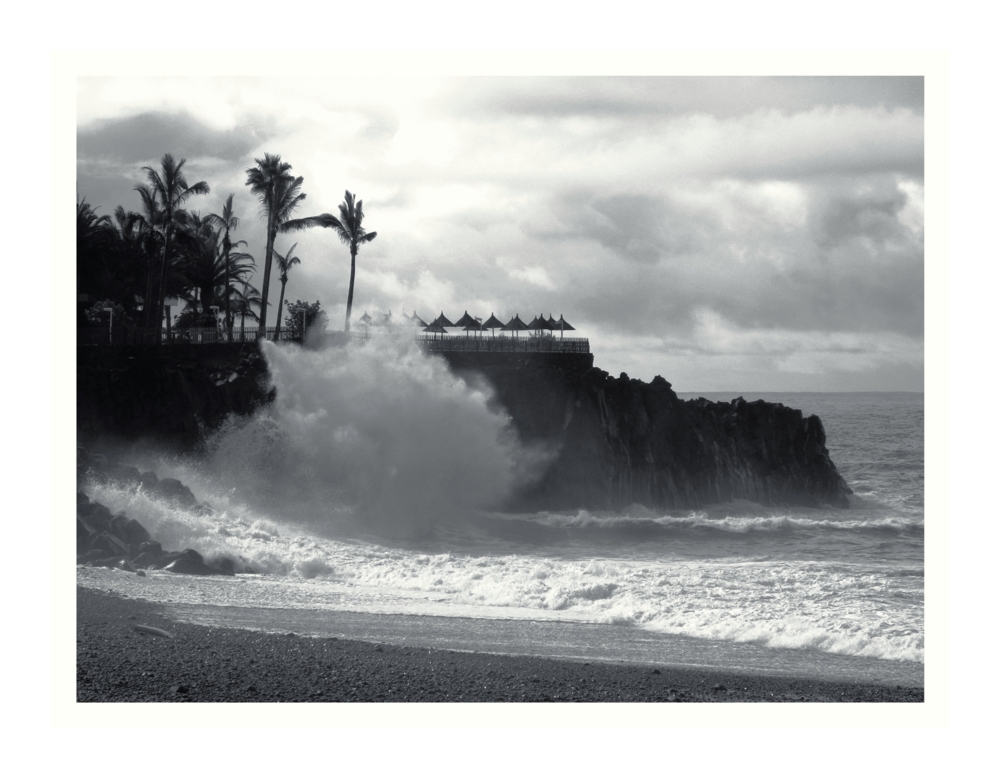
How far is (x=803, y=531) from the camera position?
16.7 metres

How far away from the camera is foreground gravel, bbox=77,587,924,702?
6262 mm

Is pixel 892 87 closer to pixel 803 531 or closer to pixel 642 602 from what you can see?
pixel 642 602

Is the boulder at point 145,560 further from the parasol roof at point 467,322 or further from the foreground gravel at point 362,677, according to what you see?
the parasol roof at point 467,322

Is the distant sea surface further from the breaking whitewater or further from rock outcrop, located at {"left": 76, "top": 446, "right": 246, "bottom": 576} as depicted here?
rock outcrop, located at {"left": 76, "top": 446, "right": 246, "bottom": 576}

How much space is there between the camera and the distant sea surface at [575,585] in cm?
797

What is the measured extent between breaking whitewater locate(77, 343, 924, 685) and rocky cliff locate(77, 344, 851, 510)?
0.59 metres

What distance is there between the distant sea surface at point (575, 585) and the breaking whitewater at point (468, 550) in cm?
4

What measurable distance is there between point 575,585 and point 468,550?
365cm

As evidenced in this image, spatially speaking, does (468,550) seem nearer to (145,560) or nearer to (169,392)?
(145,560)

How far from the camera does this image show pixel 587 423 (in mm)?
19891

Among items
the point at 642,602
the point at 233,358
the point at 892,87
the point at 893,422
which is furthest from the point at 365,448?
the point at 893,422

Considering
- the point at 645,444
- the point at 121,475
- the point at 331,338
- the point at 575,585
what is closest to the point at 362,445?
the point at 331,338
